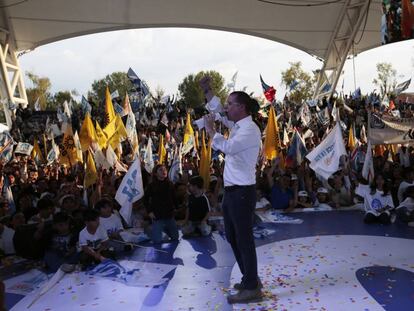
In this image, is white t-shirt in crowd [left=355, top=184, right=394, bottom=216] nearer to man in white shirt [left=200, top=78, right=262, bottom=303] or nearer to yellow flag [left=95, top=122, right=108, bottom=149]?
man in white shirt [left=200, top=78, right=262, bottom=303]

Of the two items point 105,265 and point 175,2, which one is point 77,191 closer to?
point 105,265

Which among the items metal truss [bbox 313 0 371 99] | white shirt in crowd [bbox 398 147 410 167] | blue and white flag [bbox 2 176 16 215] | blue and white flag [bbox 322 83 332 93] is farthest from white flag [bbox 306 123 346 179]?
blue and white flag [bbox 322 83 332 93]

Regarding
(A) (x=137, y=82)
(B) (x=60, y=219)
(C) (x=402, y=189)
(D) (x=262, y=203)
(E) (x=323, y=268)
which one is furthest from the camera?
(A) (x=137, y=82)

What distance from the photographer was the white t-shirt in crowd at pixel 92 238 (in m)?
5.64

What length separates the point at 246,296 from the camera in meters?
3.84

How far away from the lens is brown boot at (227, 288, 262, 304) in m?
3.85

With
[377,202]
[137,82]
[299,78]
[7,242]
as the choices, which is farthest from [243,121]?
[299,78]

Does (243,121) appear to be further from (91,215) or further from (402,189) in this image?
(402,189)

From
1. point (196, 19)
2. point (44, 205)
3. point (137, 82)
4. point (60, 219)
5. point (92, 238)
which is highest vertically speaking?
point (196, 19)

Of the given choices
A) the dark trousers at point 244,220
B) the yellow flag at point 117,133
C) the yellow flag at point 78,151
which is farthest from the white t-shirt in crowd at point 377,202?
the yellow flag at point 78,151

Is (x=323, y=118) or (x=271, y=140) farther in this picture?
(x=323, y=118)

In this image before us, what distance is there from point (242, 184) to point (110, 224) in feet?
10.5

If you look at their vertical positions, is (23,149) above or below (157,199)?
above

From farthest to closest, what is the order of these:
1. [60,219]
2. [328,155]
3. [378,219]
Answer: [328,155]
[378,219]
[60,219]
